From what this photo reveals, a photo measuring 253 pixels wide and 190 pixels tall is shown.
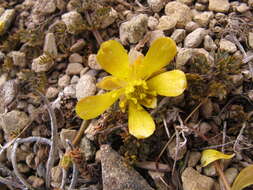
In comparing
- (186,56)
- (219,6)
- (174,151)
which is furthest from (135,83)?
(219,6)

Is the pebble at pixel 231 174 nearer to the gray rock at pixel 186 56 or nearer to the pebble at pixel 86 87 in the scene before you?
the gray rock at pixel 186 56

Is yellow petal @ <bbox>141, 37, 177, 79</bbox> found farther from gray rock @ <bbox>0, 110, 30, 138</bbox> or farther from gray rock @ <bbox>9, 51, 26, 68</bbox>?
gray rock @ <bbox>9, 51, 26, 68</bbox>

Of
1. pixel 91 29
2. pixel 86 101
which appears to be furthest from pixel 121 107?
pixel 91 29

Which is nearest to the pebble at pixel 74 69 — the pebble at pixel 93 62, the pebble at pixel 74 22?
the pebble at pixel 93 62

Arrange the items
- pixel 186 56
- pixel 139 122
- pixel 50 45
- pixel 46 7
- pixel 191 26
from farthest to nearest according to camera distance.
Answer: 1. pixel 46 7
2. pixel 50 45
3. pixel 191 26
4. pixel 186 56
5. pixel 139 122

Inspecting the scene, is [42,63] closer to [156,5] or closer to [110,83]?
[110,83]

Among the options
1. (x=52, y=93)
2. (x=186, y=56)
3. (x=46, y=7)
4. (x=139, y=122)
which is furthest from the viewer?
(x=46, y=7)

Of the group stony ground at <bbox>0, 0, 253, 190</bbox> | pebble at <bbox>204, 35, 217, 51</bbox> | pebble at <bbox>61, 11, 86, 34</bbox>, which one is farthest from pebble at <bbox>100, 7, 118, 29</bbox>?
pebble at <bbox>204, 35, 217, 51</bbox>
